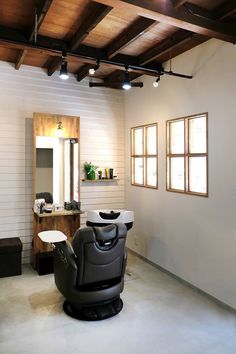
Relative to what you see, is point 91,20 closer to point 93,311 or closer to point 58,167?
point 58,167

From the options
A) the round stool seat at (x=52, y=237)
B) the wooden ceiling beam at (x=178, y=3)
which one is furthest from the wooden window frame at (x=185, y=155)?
the round stool seat at (x=52, y=237)

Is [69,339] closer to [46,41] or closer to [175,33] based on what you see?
[46,41]

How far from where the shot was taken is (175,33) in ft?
10.8

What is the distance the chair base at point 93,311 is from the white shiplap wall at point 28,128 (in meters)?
1.78

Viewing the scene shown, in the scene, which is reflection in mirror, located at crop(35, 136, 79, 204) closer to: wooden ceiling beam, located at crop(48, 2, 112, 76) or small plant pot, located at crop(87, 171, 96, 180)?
small plant pot, located at crop(87, 171, 96, 180)

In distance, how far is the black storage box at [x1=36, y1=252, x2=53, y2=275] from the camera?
4.11 metres

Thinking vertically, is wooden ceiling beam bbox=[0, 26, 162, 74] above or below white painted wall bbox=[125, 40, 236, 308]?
above

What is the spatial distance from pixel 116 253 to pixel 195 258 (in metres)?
1.24

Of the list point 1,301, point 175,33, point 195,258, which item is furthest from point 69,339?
point 175,33

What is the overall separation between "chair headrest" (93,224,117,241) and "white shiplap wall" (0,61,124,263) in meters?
2.06

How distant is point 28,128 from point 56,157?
63cm

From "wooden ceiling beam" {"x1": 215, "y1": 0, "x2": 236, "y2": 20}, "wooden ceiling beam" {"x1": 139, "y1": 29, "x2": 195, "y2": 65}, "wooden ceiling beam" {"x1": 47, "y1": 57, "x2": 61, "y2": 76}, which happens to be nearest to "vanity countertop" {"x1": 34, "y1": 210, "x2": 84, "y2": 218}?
"wooden ceiling beam" {"x1": 47, "y1": 57, "x2": 61, "y2": 76}

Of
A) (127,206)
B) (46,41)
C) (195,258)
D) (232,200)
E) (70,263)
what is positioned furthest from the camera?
(127,206)

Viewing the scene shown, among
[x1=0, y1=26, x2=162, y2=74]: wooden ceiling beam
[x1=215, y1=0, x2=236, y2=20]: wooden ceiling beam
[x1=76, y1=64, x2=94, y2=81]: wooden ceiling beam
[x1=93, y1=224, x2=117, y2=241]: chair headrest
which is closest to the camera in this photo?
[x1=215, y1=0, x2=236, y2=20]: wooden ceiling beam
